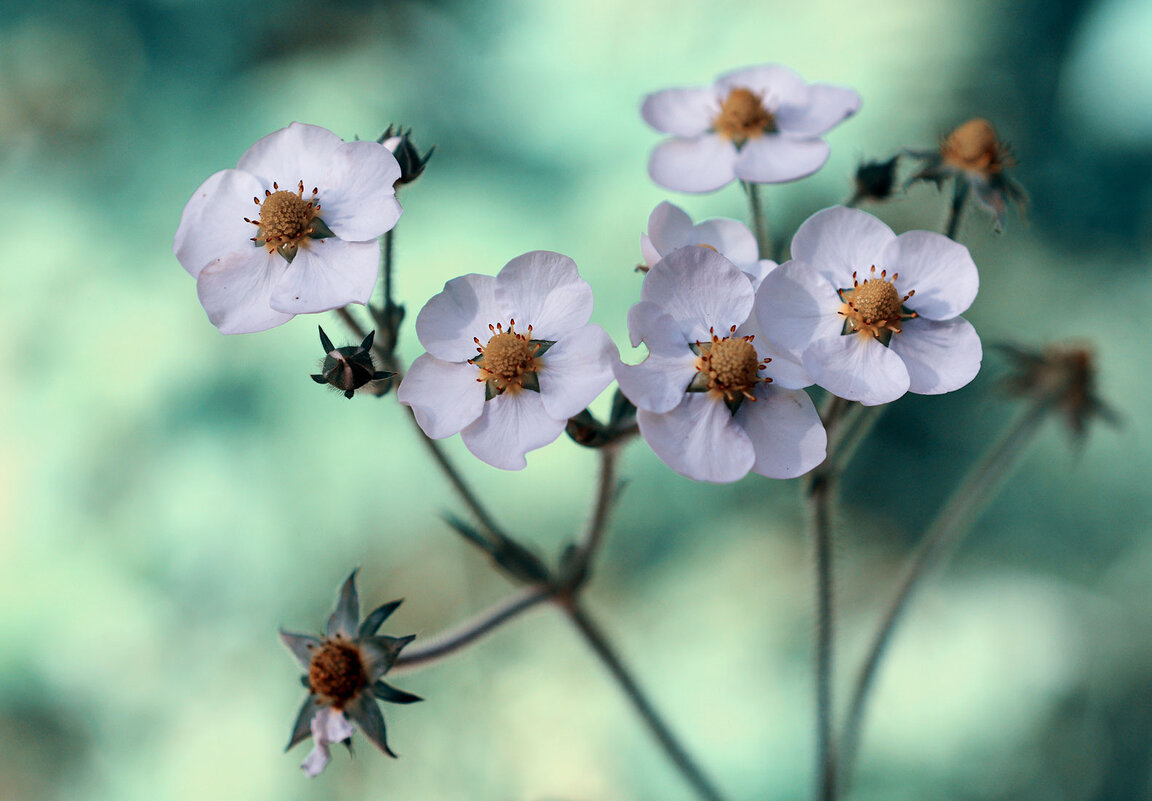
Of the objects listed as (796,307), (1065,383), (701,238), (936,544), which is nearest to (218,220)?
(701,238)

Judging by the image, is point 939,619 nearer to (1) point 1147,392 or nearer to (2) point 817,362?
(1) point 1147,392

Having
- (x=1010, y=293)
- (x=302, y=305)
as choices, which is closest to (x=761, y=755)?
(x=1010, y=293)

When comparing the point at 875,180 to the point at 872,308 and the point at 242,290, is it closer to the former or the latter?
the point at 872,308

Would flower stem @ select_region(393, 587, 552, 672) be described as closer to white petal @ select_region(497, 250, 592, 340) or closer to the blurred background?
white petal @ select_region(497, 250, 592, 340)

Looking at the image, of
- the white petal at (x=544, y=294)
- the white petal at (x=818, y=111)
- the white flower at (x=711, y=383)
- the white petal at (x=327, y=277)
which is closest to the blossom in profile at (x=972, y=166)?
the white petal at (x=818, y=111)

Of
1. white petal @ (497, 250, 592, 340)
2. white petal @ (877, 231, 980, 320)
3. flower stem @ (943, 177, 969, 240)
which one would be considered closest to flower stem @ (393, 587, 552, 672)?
white petal @ (497, 250, 592, 340)

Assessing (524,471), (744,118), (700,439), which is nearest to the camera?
(700,439)

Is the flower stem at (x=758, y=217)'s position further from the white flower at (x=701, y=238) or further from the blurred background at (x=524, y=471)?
the blurred background at (x=524, y=471)
